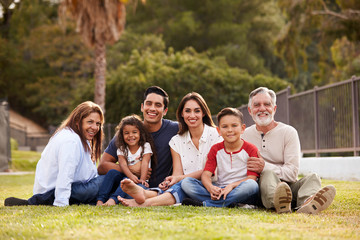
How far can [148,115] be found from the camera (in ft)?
22.2

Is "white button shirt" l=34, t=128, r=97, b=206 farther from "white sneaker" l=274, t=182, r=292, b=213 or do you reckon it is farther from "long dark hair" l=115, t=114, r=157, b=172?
"white sneaker" l=274, t=182, r=292, b=213

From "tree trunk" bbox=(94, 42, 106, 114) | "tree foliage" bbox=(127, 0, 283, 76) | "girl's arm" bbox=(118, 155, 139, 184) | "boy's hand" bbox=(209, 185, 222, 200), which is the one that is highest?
"tree foliage" bbox=(127, 0, 283, 76)

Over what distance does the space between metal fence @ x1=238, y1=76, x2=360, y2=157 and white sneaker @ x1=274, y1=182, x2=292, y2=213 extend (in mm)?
5221

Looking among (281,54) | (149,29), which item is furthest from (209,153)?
(149,29)

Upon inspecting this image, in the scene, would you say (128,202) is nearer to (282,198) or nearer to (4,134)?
(282,198)

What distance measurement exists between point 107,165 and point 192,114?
1.44 meters

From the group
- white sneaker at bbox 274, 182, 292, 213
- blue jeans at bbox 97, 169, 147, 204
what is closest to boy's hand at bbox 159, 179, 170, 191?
blue jeans at bbox 97, 169, 147, 204

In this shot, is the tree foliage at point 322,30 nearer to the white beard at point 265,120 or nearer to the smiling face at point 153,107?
the smiling face at point 153,107

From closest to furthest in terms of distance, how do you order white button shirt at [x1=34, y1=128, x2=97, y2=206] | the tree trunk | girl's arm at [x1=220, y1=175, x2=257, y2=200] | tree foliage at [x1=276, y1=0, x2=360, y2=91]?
1. girl's arm at [x1=220, y1=175, x2=257, y2=200]
2. white button shirt at [x1=34, y1=128, x2=97, y2=206]
3. tree foliage at [x1=276, y1=0, x2=360, y2=91]
4. the tree trunk

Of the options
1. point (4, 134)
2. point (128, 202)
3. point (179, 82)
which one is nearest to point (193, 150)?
point (128, 202)

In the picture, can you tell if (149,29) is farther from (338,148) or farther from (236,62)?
(338,148)

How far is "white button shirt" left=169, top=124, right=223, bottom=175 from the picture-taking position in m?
6.39

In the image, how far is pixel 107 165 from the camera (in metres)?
6.80

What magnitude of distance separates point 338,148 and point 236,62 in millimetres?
27930
